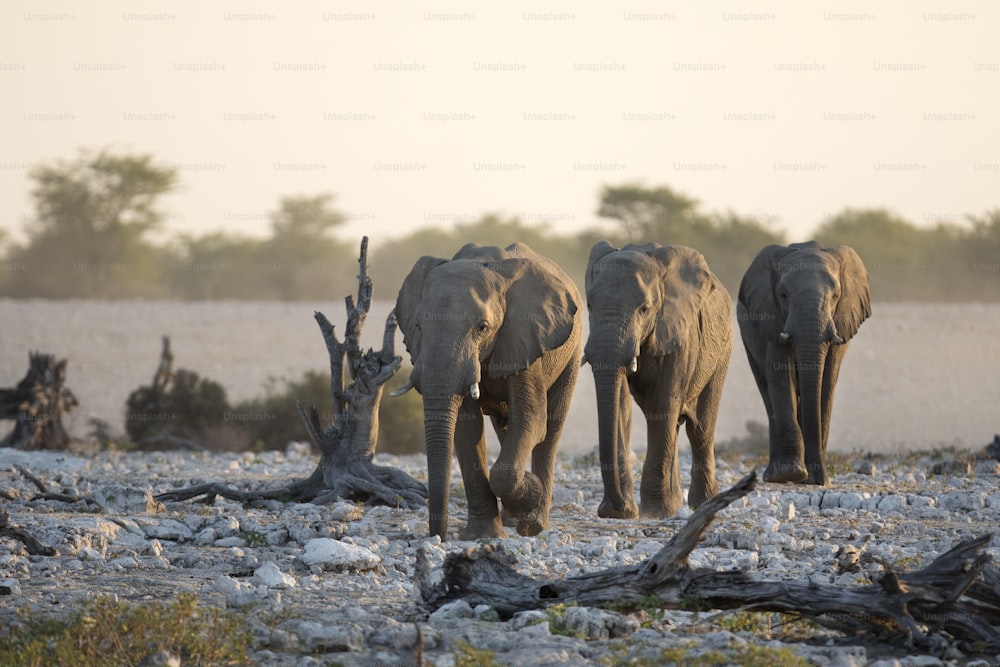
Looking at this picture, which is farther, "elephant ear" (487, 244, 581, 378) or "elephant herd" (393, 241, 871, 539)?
"elephant ear" (487, 244, 581, 378)

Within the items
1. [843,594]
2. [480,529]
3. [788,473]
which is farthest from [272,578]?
[788,473]

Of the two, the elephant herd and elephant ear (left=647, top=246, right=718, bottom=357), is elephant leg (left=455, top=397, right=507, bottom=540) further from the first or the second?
elephant ear (left=647, top=246, right=718, bottom=357)

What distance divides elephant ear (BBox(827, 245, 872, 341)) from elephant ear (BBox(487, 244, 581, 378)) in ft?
18.0

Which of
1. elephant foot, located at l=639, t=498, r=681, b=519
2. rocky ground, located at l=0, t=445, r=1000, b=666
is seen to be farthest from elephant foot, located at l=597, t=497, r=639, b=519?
elephant foot, located at l=639, t=498, r=681, b=519

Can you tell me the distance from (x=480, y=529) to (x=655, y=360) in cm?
271

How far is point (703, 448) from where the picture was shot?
14.2m

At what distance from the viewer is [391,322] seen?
1403 centimetres

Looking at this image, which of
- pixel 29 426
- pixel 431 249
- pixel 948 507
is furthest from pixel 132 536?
pixel 431 249

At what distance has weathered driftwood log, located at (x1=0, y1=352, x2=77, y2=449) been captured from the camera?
66.3 ft

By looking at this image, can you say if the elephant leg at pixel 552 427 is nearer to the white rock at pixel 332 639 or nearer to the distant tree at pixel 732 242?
the white rock at pixel 332 639

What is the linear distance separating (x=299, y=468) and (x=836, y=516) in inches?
291

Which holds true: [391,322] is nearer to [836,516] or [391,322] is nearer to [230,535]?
[230,535]

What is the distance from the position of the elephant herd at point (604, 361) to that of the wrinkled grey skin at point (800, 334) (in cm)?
2

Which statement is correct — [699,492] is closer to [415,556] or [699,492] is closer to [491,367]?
[491,367]
